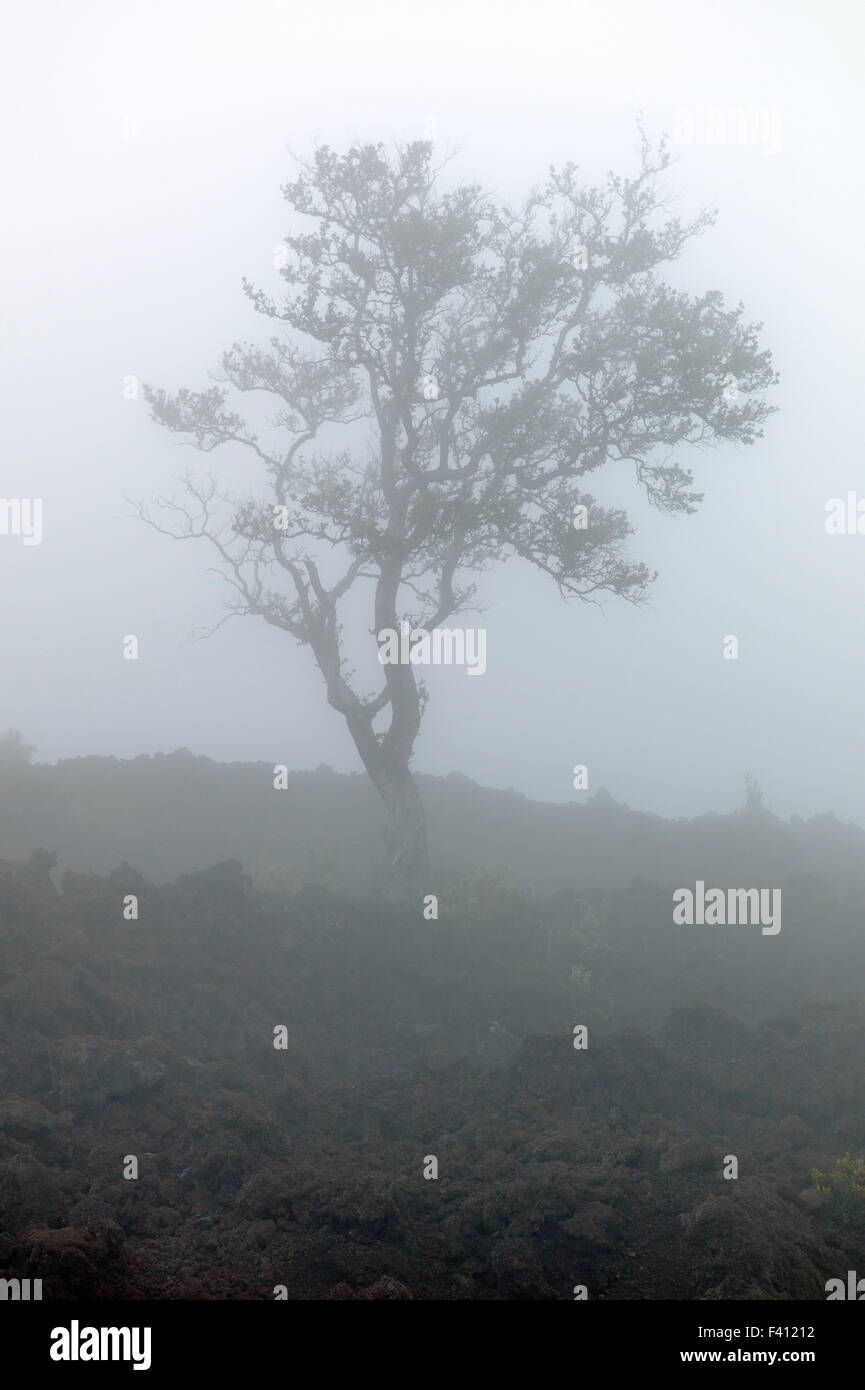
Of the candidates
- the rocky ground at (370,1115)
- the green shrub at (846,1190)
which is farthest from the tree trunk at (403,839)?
the green shrub at (846,1190)

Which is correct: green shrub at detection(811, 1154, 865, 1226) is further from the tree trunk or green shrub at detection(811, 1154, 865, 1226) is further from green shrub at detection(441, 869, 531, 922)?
the tree trunk

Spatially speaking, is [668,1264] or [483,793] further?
[483,793]

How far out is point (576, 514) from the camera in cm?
1553

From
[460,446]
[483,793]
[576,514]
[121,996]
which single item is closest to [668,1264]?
[121,996]

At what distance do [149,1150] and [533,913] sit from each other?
816cm

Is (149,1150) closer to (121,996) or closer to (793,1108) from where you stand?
(121,996)

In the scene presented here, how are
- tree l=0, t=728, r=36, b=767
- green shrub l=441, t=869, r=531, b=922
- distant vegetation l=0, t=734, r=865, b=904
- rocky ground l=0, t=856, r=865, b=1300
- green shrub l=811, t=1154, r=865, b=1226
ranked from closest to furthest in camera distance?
rocky ground l=0, t=856, r=865, b=1300
green shrub l=811, t=1154, r=865, b=1226
green shrub l=441, t=869, r=531, b=922
distant vegetation l=0, t=734, r=865, b=904
tree l=0, t=728, r=36, b=767

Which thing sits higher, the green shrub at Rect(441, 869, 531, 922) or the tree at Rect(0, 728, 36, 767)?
the tree at Rect(0, 728, 36, 767)

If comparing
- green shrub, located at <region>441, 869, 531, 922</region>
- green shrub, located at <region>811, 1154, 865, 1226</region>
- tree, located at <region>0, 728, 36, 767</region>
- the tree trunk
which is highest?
tree, located at <region>0, 728, 36, 767</region>

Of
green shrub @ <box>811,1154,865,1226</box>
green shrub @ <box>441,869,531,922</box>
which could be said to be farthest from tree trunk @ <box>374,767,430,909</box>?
green shrub @ <box>811,1154,865,1226</box>

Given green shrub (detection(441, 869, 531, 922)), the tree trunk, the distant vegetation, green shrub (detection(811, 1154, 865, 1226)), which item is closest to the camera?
green shrub (detection(811, 1154, 865, 1226))

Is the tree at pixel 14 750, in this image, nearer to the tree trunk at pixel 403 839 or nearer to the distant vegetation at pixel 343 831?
the distant vegetation at pixel 343 831

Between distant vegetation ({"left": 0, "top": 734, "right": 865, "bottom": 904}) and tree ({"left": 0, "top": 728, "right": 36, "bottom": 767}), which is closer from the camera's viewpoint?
distant vegetation ({"left": 0, "top": 734, "right": 865, "bottom": 904})

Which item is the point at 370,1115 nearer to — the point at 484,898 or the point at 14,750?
the point at 484,898
